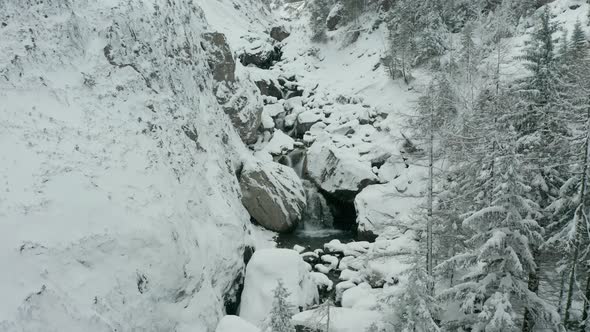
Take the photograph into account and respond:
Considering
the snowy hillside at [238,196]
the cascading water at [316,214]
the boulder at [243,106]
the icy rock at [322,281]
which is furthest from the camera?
the boulder at [243,106]

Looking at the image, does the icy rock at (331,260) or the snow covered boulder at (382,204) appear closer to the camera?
the icy rock at (331,260)

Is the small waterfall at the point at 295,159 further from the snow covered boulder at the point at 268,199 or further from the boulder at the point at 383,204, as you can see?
the boulder at the point at 383,204

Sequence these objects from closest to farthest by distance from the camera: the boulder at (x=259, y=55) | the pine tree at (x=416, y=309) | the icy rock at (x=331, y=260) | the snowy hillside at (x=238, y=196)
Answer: the pine tree at (x=416, y=309)
the snowy hillside at (x=238, y=196)
the icy rock at (x=331, y=260)
the boulder at (x=259, y=55)

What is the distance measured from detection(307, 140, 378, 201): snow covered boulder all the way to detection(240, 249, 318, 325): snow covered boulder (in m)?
11.2

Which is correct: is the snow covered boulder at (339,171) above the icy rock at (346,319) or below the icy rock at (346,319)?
above

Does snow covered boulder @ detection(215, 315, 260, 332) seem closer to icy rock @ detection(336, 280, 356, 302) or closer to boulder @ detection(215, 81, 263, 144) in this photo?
icy rock @ detection(336, 280, 356, 302)

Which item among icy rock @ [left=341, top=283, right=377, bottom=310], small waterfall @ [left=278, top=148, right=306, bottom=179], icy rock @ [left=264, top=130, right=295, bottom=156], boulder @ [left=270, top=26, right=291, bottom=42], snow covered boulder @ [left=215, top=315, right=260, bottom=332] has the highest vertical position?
boulder @ [left=270, top=26, right=291, bottom=42]

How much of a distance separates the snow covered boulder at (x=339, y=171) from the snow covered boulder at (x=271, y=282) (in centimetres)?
1125

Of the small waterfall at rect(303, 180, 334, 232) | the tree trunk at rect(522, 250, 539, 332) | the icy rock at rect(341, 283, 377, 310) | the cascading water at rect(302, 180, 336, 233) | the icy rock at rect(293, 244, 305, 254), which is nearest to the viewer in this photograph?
the tree trunk at rect(522, 250, 539, 332)

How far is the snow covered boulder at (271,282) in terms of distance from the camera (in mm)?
18766

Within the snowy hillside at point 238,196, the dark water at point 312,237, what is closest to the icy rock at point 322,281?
the snowy hillside at point 238,196

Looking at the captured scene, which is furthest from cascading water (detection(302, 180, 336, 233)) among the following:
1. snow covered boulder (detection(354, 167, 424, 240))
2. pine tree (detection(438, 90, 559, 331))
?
pine tree (detection(438, 90, 559, 331))

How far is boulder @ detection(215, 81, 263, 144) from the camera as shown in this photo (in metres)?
32.2

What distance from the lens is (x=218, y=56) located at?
103 ft
